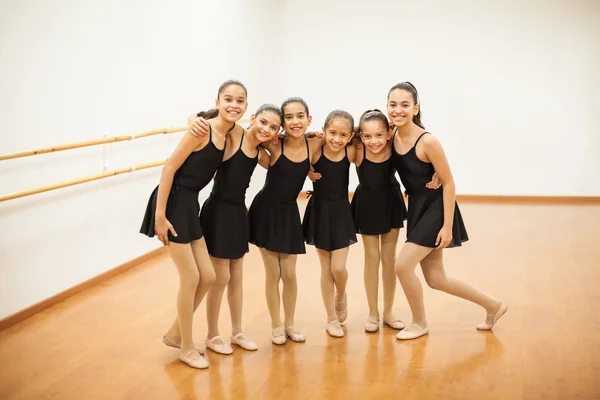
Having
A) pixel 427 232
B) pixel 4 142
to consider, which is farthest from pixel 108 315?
pixel 427 232

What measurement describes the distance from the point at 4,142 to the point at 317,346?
1922mm

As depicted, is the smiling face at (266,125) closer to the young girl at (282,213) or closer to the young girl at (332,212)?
the young girl at (282,213)

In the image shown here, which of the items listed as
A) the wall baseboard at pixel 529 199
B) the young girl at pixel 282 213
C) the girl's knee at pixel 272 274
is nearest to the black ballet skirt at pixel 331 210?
the young girl at pixel 282 213

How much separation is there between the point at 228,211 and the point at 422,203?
954 mm

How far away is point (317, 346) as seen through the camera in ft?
11.8

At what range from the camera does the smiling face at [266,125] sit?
11.1 feet

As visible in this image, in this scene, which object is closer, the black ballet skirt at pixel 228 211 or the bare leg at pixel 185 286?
the bare leg at pixel 185 286

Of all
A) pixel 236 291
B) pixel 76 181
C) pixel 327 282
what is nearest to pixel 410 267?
pixel 327 282

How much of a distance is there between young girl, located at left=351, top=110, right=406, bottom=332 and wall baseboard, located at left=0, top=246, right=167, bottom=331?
1831 millimetres

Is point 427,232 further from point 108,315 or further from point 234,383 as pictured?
point 108,315

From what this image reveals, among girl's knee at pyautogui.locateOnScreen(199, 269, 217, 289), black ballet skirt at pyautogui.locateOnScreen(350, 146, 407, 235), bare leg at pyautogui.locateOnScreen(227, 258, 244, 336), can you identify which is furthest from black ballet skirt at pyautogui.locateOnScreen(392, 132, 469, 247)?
girl's knee at pyautogui.locateOnScreen(199, 269, 217, 289)

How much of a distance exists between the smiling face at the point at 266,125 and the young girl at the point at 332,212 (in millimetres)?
302

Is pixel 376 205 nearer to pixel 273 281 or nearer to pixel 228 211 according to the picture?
pixel 273 281

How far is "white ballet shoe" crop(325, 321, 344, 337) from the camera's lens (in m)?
3.72
